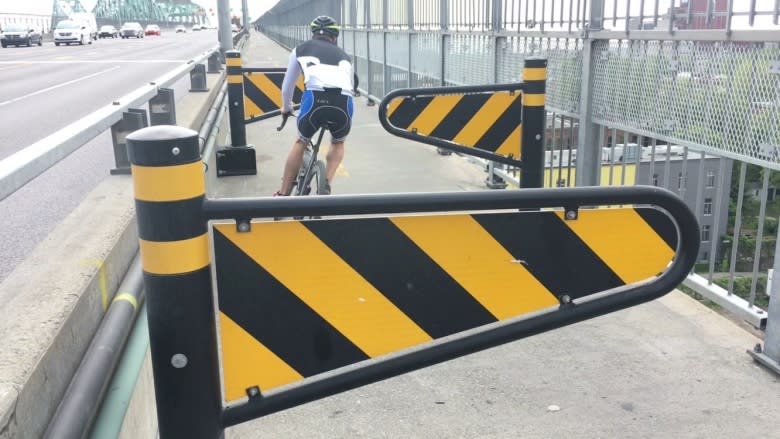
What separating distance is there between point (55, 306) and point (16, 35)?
163 feet

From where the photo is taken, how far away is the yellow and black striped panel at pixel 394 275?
5.55ft

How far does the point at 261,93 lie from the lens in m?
8.67

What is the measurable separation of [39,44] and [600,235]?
180 feet

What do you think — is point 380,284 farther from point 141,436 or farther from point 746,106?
point 746,106

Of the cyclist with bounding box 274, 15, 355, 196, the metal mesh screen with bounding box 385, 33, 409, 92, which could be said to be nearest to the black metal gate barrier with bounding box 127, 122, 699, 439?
the cyclist with bounding box 274, 15, 355, 196

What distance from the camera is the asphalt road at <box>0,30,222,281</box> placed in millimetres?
6078

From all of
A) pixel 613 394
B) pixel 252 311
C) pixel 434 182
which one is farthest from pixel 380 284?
pixel 434 182

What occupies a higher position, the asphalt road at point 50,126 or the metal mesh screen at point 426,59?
the metal mesh screen at point 426,59

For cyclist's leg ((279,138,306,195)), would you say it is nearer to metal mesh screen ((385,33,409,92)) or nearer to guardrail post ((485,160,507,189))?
guardrail post ((485,160,507,189))

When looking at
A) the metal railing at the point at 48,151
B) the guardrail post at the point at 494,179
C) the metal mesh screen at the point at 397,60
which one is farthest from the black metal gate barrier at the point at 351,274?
the metal mesh screen at the point at 397,60

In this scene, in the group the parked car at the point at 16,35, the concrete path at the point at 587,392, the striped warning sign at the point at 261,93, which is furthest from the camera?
the parked car at the point at 16,35

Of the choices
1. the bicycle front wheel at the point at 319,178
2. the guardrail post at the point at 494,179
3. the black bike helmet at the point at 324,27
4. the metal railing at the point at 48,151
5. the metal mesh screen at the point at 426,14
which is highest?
the metal mesh screen at the point at 426,14

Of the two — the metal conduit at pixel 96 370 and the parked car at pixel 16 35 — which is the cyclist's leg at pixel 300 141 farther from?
the parked car at pixel 16 35

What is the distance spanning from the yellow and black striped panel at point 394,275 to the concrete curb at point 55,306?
46 centimetres
